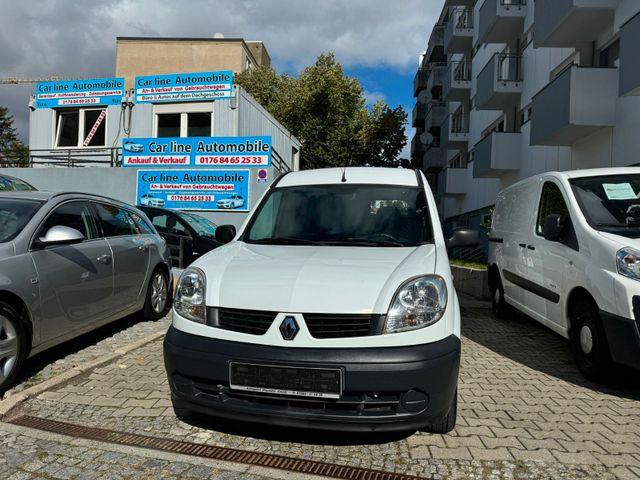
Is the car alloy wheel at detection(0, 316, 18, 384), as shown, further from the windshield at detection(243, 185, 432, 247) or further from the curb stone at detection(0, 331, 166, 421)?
the windshield at detection(243, 185, 432, 247)

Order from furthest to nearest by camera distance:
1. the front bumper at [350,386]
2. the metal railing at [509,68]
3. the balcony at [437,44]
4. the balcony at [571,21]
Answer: the balcony at [437,44] → the metal railing at [509,68] → the balcony at [571,21] → the front bumper at [350,386]

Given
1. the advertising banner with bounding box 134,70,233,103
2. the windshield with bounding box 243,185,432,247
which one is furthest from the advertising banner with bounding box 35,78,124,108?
the windshield with bounding box 243,185,432,247

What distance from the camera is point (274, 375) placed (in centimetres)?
289

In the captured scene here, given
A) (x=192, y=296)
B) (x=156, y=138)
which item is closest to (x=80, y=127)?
(x=156, y=138)

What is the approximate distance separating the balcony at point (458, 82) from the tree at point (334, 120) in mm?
6775

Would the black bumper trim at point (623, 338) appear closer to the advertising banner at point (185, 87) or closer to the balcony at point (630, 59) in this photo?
the balcony at point (630, 59)

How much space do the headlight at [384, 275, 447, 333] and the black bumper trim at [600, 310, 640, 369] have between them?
1.78 m

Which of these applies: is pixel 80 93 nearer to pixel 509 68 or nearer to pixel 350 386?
pixel 509 68

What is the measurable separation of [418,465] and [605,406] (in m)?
1.92

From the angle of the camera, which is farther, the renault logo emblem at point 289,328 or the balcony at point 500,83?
the balcony at point 500,83

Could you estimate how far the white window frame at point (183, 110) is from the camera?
17734mm

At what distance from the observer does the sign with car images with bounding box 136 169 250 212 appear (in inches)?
602

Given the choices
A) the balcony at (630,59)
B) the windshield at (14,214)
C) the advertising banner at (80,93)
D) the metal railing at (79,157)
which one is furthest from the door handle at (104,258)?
the advertising banner at (80,93)

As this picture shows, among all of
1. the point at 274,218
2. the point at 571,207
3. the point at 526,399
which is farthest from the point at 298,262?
the point at 571,207
